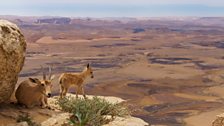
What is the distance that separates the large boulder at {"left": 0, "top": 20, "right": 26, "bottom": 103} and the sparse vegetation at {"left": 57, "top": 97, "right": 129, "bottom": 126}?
4.36ft

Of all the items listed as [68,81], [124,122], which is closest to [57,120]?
[124,122]

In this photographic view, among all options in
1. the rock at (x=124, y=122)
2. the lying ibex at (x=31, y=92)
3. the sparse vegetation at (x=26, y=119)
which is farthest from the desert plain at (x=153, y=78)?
the rock at (x=124, y=122)

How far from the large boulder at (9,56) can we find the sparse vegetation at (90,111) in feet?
4.36

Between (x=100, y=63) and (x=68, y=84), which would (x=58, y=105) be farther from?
(x=100, y=63)

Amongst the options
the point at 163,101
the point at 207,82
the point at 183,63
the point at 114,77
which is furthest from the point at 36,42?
the point at 163,101

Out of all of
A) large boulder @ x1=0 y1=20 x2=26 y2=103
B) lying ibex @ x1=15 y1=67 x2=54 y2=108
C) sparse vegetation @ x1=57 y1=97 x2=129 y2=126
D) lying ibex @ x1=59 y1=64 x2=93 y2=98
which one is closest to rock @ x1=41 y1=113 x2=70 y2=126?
sparse vegetation @ x1=57 y1=97 x2=129 y2=126

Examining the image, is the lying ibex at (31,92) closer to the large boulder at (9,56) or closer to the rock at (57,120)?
the large boulder at (9,56)

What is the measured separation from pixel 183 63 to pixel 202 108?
29.7m

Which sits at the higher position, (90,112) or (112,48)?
(90,112)

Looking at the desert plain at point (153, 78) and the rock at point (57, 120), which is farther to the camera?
the desert plain at point (153, 78)

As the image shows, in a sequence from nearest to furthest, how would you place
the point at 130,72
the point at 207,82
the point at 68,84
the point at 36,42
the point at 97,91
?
1. the point at 68,84
2. the point at 97,91
3. the point at 207,82
4. the point at 130,72
5. the point at 36,42

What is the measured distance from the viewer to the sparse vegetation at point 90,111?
8.66 m

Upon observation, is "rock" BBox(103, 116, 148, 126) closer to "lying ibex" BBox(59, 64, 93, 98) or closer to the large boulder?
the large boulder

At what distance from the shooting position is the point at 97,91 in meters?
37.8
